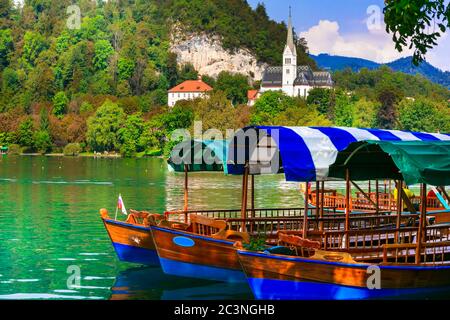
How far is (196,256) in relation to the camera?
65.6ft

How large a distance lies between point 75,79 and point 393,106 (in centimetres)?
8002

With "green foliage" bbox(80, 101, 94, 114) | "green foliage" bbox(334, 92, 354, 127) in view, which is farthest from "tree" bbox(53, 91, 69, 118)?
"green foliage" bbox(334, 92, 354, 127)

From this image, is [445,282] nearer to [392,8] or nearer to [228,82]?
[392,8]

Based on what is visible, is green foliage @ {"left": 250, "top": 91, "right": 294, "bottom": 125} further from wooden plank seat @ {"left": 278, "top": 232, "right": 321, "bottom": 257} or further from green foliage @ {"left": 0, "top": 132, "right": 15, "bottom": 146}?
wooden plank seat @ {"left": 278, "top": 232, "right": 321, "bottom": 257}

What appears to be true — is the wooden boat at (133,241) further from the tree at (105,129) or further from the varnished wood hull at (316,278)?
the tree at (105,129)

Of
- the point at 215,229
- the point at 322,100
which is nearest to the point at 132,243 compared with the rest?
the point at 215,229

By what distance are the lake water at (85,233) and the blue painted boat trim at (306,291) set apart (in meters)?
2.82

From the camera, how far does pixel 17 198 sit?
46.8 metres

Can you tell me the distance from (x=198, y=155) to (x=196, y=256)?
5235 mm

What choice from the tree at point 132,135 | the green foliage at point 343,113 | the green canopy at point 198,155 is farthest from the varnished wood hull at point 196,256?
the green foliage at point 343,113

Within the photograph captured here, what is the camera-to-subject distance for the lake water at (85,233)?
20.3 m

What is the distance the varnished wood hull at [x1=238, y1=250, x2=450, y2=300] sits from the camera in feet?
53.9

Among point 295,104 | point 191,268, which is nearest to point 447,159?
point 191,268

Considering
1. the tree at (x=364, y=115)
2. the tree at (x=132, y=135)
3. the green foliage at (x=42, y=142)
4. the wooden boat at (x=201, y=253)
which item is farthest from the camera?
the green foliage at (x=42, y=142)
